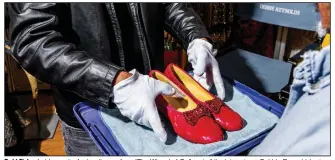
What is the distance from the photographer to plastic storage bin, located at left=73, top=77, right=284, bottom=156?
69 cm

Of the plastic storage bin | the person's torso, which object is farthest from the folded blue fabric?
the person's torso

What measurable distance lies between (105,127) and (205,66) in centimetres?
31

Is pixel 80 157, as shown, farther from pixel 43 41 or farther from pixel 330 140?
pixel 330 140

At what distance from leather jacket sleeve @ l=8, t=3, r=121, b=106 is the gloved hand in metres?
0.25

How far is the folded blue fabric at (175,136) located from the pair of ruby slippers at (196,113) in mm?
17

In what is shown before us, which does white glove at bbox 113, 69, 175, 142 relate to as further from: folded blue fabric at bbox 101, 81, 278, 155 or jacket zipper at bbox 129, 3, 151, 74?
jacket zipper at bbox 129, 3, 151, 74

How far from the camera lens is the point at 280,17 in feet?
5.15

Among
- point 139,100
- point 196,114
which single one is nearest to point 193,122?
point 196,114

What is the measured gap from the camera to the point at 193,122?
745 millimetres

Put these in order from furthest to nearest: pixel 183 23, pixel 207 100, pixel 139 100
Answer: pixel 183 23 < pixel 207 100 < pixel 139 100

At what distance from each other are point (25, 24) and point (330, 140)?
65 cm

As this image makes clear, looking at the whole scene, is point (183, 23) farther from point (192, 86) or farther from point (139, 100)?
point (139, 100)

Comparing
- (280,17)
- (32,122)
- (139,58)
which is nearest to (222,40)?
(280,17)

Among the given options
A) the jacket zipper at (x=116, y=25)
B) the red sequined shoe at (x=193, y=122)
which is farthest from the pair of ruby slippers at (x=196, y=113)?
the jacket zipper at (x=116, y=25)
